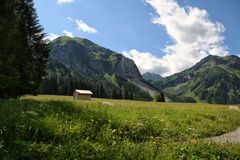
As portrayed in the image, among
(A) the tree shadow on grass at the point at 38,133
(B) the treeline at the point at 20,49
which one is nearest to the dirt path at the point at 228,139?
(A) the tree shadow on grass at the point at 38,133

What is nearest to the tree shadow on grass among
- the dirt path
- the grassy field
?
the grassy field

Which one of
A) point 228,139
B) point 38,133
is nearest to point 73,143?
point 38,133

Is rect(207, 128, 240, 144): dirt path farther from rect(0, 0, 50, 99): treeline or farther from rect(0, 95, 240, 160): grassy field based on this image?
rect(0, 0, 50, 99): treeline

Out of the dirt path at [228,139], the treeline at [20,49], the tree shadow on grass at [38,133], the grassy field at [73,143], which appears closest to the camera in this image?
the tree shadow on grass at [38,133]

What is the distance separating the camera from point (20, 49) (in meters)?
37.8

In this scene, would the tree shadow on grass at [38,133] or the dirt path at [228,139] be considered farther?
the dirt path at [228,139]

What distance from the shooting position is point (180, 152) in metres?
11.8

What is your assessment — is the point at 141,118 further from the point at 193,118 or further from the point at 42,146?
the point at 42,146

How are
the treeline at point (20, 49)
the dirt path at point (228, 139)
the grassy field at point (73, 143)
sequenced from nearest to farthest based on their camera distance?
the grassy field at point (73, 143) → the dirt path at point (228, 139) → the treeline at point (20, 49)

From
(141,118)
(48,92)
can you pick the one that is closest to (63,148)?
(141,118)

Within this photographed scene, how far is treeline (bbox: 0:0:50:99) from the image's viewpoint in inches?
1099

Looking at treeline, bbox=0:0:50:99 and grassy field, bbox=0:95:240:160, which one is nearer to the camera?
grassy field, bbox=0:95:240:160

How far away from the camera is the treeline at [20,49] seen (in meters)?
27.9

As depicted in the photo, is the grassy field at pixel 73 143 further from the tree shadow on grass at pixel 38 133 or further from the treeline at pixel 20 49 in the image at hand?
the treeline at pixel 20 49
